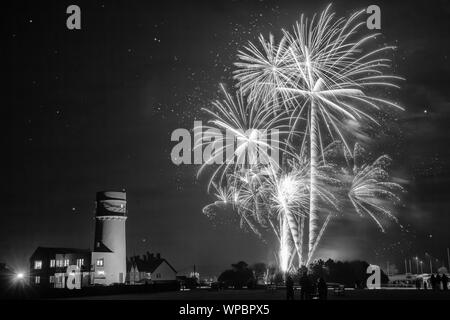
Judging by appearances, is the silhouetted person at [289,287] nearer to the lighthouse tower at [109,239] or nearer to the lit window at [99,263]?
the lighthouse tower at [109,239]

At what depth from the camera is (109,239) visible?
290ft

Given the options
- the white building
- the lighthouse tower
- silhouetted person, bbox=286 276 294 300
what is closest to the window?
the lighthouse tower

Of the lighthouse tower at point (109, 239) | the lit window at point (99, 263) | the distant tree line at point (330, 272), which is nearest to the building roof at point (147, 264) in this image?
the distant tree line at point (330, 272)

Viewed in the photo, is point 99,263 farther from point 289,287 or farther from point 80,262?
point 289,287

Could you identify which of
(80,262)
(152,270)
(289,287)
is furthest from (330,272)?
(289,287)

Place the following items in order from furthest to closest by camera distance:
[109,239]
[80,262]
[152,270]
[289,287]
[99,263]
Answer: [152,270] → [109,239] → [99,263] → [80,262] → [289,287]

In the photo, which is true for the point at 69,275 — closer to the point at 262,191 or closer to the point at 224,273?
the point at 224,273

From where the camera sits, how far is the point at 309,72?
150 feet

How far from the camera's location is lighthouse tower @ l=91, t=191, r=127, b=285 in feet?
284

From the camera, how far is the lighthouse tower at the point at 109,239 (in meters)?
86.7

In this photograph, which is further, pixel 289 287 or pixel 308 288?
pixel 289 287

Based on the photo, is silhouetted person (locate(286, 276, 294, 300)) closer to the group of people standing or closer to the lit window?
the group of people standing
